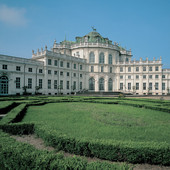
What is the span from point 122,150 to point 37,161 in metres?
2.88

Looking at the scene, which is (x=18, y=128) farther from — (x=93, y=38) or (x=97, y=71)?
(x=93, y=38)

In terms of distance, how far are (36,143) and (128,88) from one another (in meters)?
53.1

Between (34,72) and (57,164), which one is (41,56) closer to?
(34,72)

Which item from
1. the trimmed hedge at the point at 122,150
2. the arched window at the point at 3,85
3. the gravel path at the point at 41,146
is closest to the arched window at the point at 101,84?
the arched window at the point at 3,85

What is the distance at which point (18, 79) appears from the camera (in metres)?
34.7

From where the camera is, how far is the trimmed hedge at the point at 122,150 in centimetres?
493

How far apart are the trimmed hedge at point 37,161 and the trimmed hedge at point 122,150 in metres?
1.19

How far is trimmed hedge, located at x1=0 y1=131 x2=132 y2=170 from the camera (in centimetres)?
376

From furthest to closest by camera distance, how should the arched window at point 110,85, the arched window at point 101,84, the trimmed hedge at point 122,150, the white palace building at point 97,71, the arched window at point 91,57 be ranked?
the arched window at point 110,85
the arched window at point 101,84
the arched window at point 91,57
the white palace building at point 97,71
the trimmed hedge at point 122,150

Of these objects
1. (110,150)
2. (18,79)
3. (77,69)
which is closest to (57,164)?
(110,150)

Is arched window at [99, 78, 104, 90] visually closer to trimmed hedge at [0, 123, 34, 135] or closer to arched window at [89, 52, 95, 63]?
arched window at [89, 52, 95, 63]

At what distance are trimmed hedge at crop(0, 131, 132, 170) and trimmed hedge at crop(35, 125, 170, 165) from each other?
1.19 m

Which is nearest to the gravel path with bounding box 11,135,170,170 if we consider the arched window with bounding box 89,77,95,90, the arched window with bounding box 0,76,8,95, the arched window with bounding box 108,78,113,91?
the arched window with bounding box 0,76,8,95

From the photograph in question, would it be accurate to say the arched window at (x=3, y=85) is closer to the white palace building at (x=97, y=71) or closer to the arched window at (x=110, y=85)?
the white palace building at (x=97, y=71)
